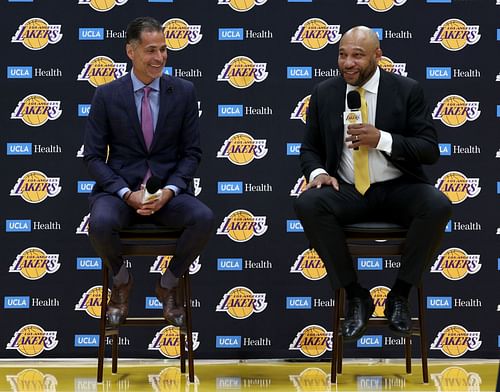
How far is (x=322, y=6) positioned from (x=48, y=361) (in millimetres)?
2729

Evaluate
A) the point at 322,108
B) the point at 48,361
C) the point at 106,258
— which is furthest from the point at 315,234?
the point at 48,361

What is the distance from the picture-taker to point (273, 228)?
546 cm

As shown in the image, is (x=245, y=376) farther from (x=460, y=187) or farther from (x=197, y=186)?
(x=460, y=187)

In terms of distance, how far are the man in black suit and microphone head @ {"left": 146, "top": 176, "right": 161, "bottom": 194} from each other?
0.71 meters

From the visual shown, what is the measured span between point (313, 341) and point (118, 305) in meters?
1.45

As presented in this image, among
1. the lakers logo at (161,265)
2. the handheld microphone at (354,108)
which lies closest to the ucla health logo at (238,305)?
the lakers logo at (161,265)

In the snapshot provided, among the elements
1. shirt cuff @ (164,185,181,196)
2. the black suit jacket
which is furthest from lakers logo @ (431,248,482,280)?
shirt cuff @ (164,185,181,196)

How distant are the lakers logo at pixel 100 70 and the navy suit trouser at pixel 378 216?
167 centimetres

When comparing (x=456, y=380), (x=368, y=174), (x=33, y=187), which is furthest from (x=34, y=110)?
(x=456, y=380)

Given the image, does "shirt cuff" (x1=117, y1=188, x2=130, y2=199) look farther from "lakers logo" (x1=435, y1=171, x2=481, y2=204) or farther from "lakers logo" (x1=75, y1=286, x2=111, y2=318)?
"lakers logo" (x1=435, y1=171, x2=481, y2=204)

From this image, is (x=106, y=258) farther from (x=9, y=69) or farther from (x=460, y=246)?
(x=460, y=246)

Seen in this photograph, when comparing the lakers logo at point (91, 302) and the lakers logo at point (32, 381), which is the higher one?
the lakers logo at point (91, 302)

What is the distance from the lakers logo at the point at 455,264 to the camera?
5414mm

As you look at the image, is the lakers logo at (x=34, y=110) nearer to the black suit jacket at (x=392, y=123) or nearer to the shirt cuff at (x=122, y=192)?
the shirt cuff at (x=122, y=192)
